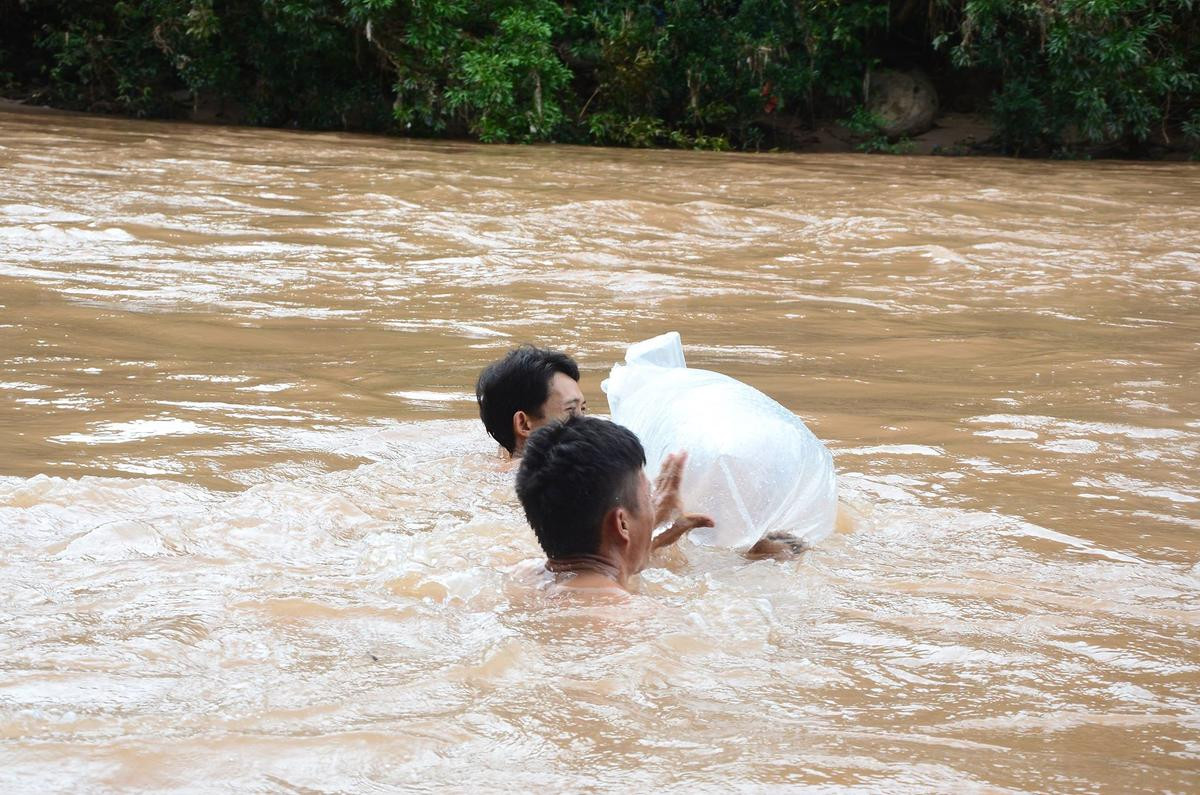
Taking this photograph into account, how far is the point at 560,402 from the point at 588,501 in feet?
4.58

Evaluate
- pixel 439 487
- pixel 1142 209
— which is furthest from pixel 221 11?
pixel 439 487

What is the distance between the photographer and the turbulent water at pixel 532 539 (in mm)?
2525

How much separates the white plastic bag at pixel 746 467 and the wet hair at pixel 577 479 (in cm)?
39

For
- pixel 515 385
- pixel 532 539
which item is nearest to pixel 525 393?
A: pixel 515 385

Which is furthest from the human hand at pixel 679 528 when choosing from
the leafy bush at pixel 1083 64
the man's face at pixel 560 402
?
the leafy bush at pixel 1083 64

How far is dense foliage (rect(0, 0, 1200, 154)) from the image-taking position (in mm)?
17500

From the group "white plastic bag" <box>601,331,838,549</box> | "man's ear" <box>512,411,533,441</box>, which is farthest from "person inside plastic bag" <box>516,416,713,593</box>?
"man's ear" <box>512,411,533,441</box>

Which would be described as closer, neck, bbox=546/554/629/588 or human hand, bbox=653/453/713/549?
neck, bbox=546/554/629/588

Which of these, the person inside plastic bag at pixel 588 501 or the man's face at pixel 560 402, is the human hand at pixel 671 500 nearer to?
the person inside plastic bag at pixel 588 501

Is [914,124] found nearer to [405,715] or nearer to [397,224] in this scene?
[397,224]

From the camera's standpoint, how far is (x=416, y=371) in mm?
6094

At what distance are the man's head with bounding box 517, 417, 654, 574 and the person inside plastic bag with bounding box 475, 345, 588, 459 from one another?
4.21ft

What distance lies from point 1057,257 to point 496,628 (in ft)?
24.6

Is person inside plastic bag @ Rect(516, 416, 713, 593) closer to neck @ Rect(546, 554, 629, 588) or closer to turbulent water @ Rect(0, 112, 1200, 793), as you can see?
neck @ Rect(546, 554, 629, 588)
